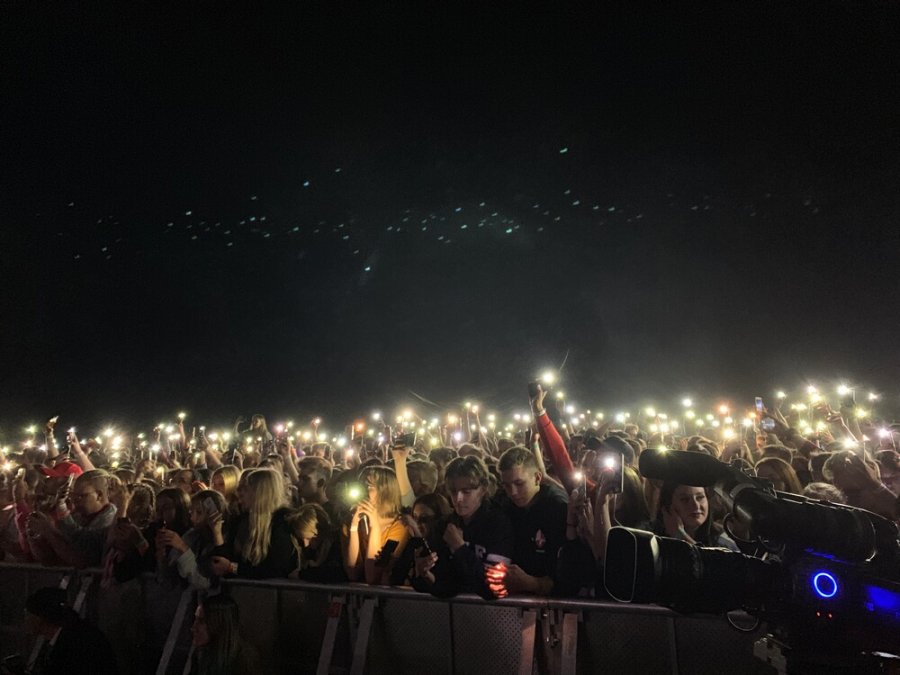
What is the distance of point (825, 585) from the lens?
1.74 meters

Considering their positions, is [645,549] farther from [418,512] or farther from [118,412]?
[118,412]

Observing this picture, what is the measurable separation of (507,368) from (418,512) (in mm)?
38451

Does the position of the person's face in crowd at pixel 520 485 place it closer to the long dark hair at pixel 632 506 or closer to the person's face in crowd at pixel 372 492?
the long dark hair at pixel 632 506

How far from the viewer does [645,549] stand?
1881mm

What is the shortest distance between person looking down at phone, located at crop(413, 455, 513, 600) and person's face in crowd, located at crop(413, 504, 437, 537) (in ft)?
0.56

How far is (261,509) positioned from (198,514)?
2.36 feet

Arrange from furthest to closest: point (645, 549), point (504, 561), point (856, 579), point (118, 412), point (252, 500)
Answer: point (118, 412)
point (252, 500)
point (504, 561)
point (645, 549)
point (856, 579)

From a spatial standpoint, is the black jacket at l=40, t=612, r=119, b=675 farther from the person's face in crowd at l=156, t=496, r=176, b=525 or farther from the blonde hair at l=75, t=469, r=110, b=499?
the blonde hair at l=75, t=469, r=110, b=499

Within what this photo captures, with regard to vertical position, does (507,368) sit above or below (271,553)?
→ above

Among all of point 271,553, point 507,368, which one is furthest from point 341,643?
point 507,368

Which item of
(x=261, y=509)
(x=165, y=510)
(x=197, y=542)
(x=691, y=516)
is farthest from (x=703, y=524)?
(x=165, y=510)

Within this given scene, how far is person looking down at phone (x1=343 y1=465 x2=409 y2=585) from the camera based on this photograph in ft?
13.6

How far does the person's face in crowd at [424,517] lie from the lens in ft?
14.1

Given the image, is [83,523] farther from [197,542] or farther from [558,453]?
[558,453]
